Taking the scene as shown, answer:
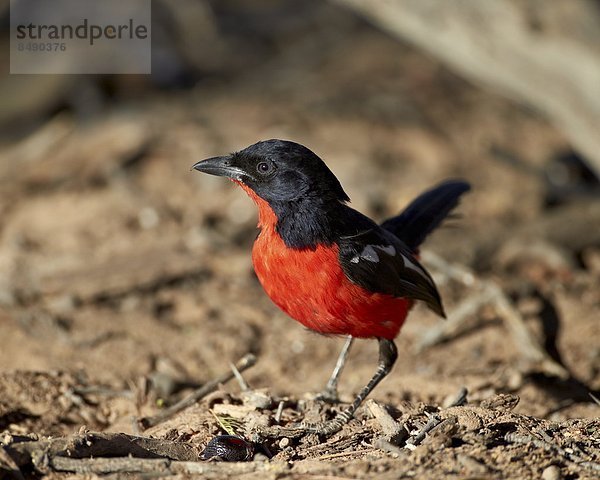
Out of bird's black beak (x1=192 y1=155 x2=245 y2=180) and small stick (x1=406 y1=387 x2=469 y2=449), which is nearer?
small stick (x1=406 y1=387 x2=469 y2=449)

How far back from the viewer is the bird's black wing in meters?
4.21

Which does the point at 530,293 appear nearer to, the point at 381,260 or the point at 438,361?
the point at 438,361

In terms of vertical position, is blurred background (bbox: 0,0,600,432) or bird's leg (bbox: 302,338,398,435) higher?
bird's leg (bbox: 302,338,398,435)

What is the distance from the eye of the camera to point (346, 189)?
26.7ft

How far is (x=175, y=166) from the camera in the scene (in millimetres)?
8602

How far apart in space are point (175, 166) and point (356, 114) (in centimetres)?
242

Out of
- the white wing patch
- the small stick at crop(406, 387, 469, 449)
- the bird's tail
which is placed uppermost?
the white wing patch

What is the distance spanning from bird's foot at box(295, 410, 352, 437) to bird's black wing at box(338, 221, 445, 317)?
0.67 m

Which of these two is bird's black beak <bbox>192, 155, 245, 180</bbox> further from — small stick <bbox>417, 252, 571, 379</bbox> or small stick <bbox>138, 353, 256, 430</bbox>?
small stick <bbox>417, 252, 571, 379</bbox>

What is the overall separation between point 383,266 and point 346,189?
151 inches

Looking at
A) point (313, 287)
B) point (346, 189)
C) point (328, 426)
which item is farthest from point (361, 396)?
point (346, 189)

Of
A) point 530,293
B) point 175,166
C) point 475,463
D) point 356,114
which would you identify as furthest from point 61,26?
point 475,463

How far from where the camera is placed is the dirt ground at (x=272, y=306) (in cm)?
361

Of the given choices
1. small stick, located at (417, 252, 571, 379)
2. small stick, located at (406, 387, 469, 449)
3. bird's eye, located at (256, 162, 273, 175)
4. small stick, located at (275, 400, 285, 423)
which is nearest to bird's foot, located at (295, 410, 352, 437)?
small stick, located at (275, 400, 285, 423)
